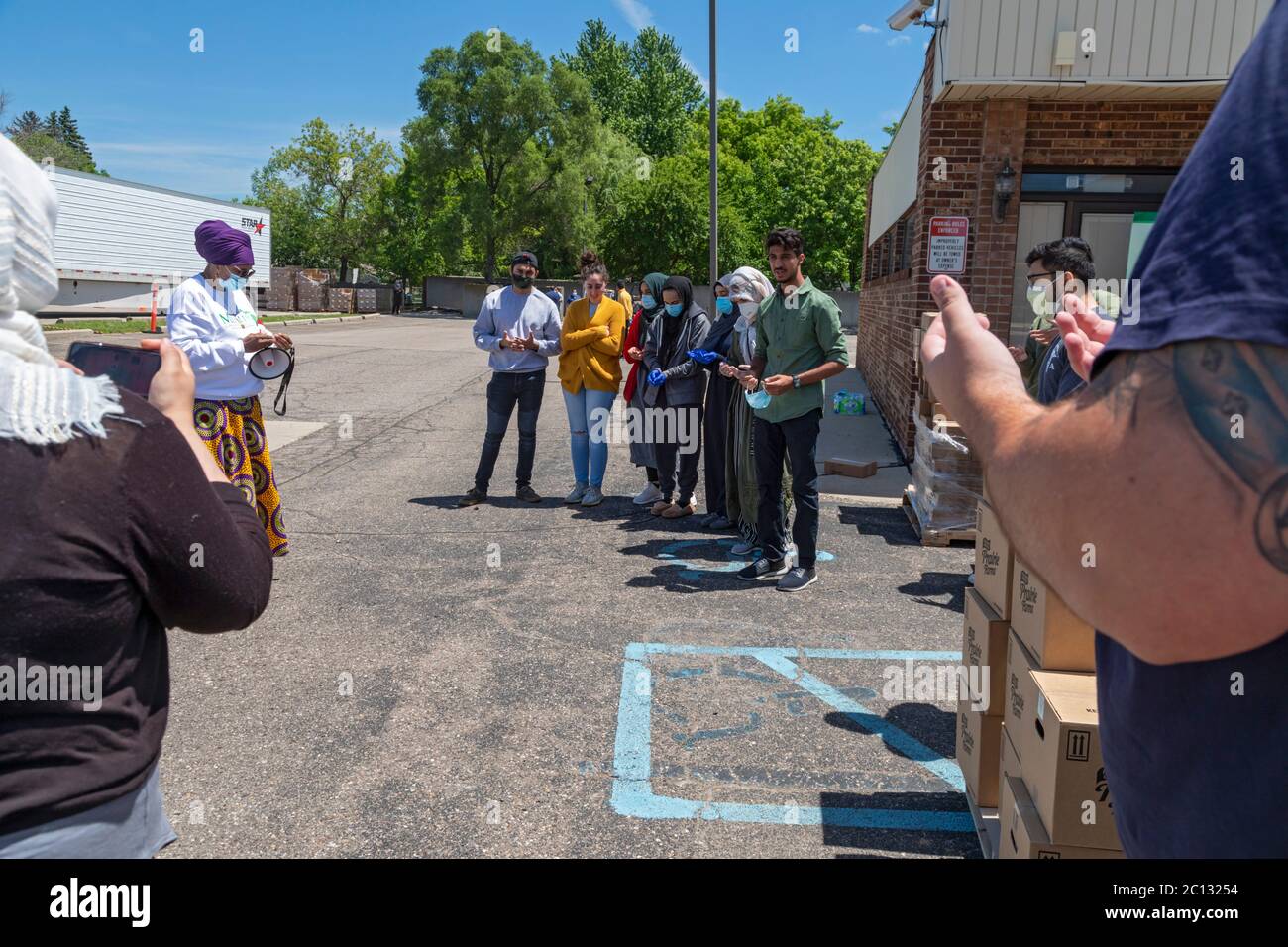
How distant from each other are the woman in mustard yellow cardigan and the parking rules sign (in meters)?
2.91

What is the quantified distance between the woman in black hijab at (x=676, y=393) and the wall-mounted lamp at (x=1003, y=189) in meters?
2.89

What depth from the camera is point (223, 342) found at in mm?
5418

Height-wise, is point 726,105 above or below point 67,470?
above

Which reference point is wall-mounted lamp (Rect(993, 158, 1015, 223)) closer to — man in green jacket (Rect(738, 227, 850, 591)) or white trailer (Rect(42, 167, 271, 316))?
man in green jacket (Rect(738, 227, 850, 591))

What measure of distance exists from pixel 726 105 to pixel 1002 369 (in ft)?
223

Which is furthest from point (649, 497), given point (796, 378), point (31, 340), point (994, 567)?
point (31, 340)

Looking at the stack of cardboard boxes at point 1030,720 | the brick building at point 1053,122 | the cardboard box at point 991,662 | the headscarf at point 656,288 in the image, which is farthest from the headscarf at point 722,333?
the cardboard box at point 991,662

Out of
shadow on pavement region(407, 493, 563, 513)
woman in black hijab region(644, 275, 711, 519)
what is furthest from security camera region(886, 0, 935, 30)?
shadow on pavement region(407, 493, 563, 513)

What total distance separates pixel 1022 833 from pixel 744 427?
492 cm

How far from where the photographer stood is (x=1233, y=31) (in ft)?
24.9

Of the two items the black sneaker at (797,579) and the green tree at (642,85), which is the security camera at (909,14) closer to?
the black sneaker at (797,579)

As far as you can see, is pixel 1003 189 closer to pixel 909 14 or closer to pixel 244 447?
pixel 909 14

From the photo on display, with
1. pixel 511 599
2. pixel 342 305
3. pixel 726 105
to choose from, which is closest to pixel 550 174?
pixel 342 305
